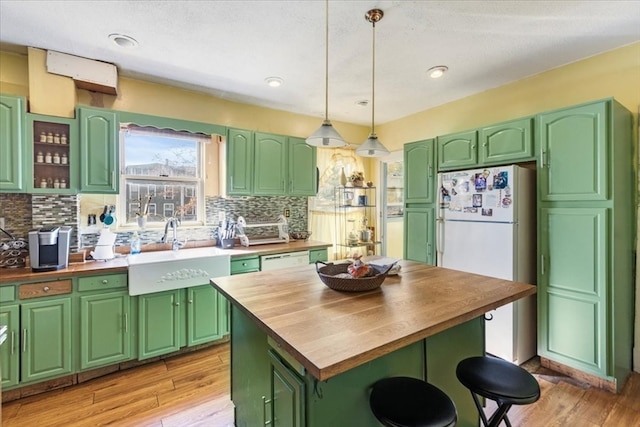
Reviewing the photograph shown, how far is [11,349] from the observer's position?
2.09 metres

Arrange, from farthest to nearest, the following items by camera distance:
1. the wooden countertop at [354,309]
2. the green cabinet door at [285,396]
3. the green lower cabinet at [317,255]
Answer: the green lower cabinet at [317,255] < the green cabinet door at [285,396] < the wooden countertop at [354,309]

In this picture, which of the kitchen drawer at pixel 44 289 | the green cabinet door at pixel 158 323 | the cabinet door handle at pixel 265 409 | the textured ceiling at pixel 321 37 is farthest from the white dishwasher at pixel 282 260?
the textured ceiling at pixel 321 37

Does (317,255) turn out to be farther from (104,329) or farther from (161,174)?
(104,329)

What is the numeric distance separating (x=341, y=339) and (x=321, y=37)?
2079 millimetres

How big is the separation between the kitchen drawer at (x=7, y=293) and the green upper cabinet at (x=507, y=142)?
385cm

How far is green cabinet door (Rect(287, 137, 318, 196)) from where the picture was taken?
11.7ft

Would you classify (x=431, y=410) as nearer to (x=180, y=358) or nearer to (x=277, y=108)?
(x=180, y=358)

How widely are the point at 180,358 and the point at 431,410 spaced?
2434 millimetres

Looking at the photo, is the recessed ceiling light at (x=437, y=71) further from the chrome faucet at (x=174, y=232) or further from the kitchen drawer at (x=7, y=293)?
the kitchen drawer at (x=7, y=293)

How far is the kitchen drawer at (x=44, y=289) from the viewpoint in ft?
6.93

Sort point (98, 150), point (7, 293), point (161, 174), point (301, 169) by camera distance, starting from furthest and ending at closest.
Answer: point (301, 169), point (161, 174), point (98, 150), point (7, 293)

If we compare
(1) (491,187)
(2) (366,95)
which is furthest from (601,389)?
(2) (366,95)

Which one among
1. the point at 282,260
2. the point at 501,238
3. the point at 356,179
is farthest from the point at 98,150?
the point at 501,238

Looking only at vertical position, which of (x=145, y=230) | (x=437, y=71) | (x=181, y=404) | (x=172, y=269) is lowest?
(x=181, y=404)
